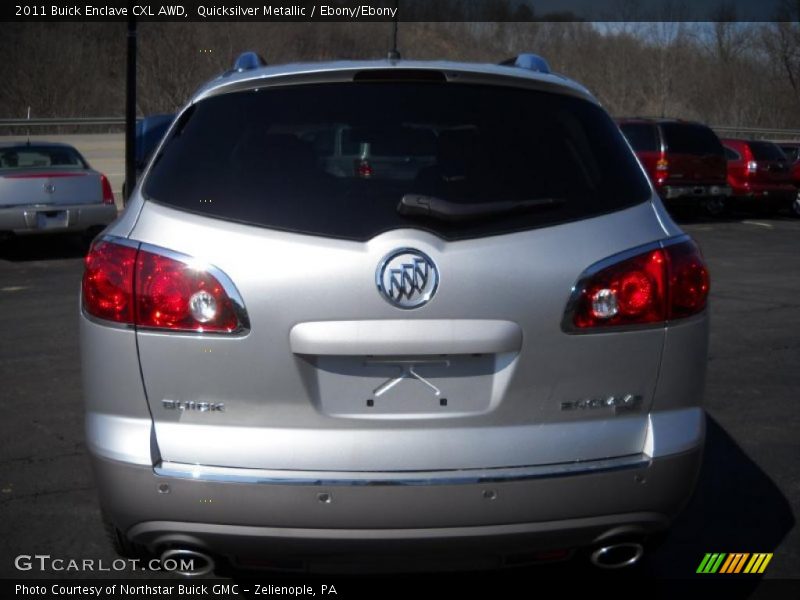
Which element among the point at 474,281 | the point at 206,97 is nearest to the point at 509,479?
the point at 474,281

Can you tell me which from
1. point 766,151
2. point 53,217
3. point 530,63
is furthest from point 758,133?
point 530,63

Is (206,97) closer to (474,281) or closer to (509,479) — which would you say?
(474,281)

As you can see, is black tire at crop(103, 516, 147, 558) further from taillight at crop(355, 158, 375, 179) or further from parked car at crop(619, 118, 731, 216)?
parked car at crop(619, 118, 731, 216)

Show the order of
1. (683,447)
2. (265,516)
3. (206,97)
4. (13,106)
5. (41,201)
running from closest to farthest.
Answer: (265,516), (683,447), (206,97), (41,201), (13,106)

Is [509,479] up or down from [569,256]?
down

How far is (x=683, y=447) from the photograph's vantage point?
131 inches

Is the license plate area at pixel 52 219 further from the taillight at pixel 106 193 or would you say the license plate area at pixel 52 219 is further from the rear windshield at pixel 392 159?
the rear windshield at pixel 392 159

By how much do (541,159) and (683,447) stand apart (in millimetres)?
978

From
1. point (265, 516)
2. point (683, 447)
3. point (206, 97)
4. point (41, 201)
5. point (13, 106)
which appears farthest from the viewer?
point (13, 106)

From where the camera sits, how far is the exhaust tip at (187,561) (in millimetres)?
3266

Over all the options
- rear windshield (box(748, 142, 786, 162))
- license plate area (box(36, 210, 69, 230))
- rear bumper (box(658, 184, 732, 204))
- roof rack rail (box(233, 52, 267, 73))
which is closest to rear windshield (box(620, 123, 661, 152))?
rear bumper (box(658, 184, 732, 204))

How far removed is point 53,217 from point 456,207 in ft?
38.8

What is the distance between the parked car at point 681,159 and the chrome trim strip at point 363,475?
19322 millimetres

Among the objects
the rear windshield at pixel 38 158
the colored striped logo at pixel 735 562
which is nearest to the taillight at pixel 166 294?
the colored striped logo at pixel 735 562
